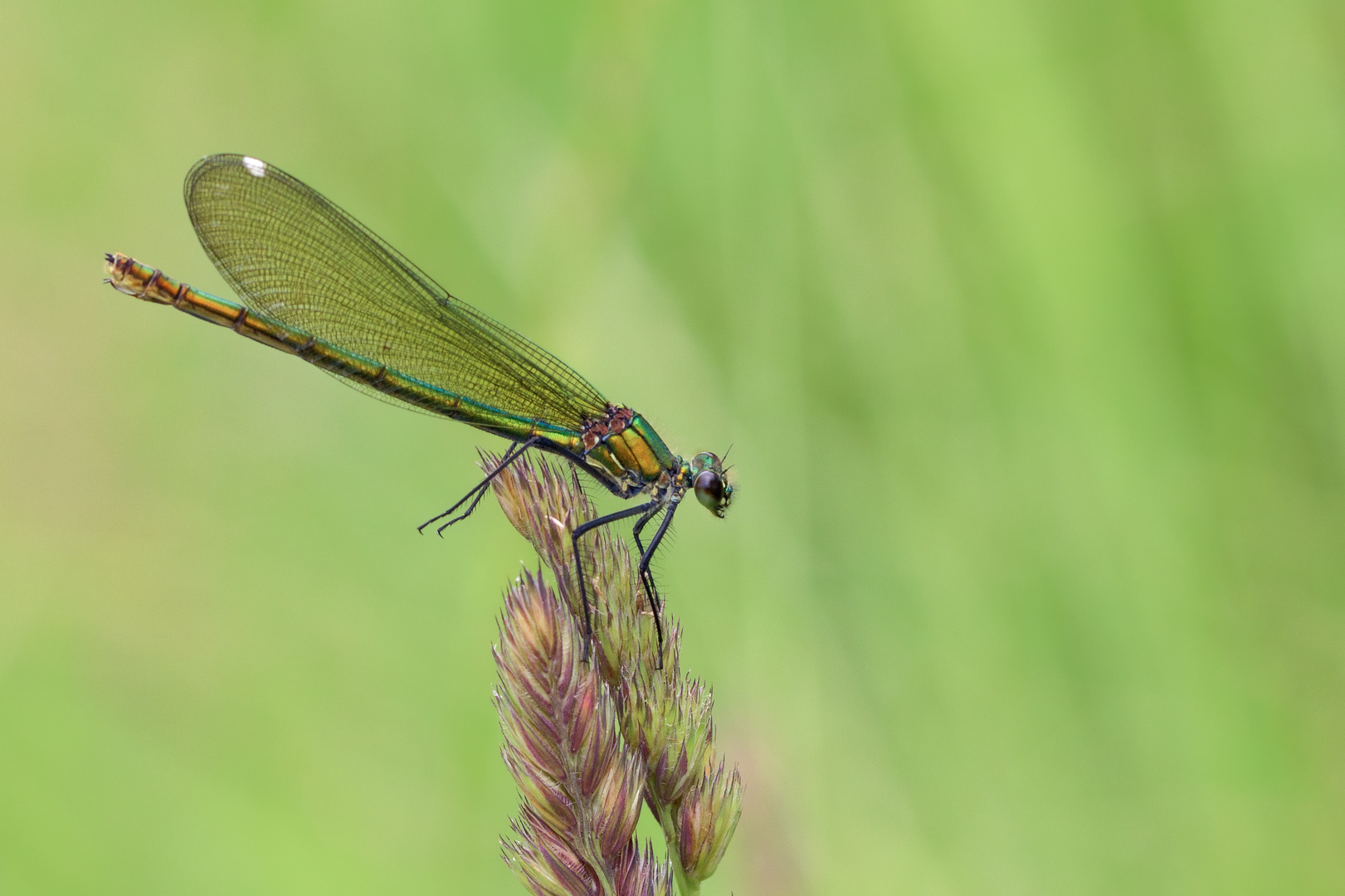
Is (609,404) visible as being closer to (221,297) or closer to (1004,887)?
(221,297)

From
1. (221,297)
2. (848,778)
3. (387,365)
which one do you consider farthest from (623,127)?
(848,778)


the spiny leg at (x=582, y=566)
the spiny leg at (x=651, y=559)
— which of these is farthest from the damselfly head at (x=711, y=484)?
the spiny leg at (x=582, y=566)

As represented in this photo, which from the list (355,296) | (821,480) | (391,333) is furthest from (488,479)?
(821,480)

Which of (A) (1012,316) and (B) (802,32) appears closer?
(A) (1012,316)

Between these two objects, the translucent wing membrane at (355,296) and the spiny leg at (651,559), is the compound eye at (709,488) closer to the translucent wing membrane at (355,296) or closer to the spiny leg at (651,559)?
the spiny leg at (651,559)

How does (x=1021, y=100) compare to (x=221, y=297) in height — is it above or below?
above

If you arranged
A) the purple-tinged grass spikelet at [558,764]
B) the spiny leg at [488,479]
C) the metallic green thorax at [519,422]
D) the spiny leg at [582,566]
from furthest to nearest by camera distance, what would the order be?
the metallic green thorax at [519,422] → the spiny leg at [488,479] → the spiny leg at [582,566] → the purple-tinged grass spikelet at [558,764]

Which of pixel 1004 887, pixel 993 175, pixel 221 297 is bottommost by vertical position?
pixel 1004 887
